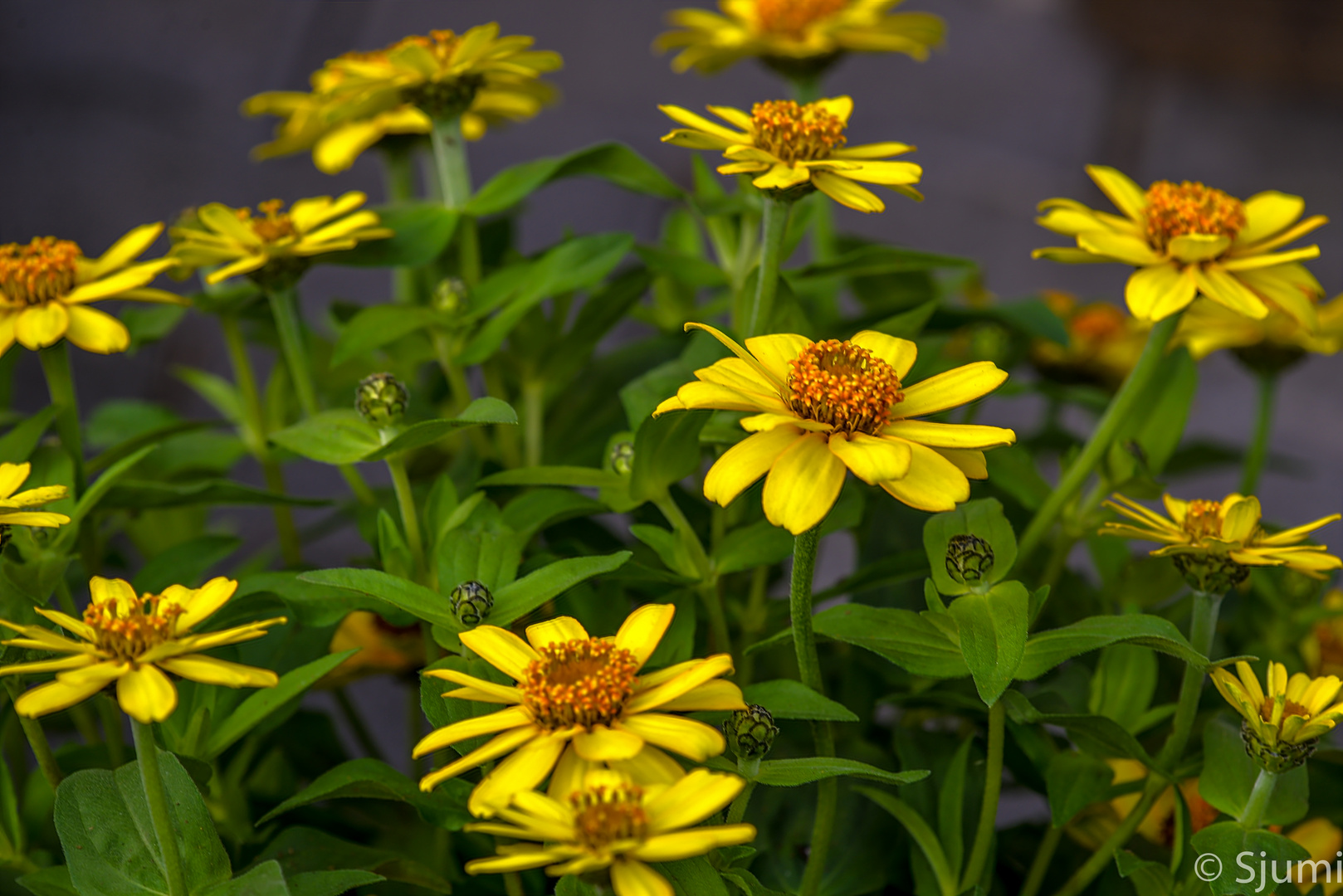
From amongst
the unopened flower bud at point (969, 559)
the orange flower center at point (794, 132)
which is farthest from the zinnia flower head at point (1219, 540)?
the orange flower center at point (794, 132)

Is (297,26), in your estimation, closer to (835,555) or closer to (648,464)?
(835,555)

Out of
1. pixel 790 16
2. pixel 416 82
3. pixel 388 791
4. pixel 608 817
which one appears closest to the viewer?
pixel 608 817

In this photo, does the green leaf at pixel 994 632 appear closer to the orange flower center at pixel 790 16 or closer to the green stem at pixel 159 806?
the green stem at pixel 159 806

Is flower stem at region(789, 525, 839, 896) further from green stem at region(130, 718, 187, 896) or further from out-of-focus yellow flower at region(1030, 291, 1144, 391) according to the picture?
out-of-focus yellow flower at region(1030, 291, 1144, 391)

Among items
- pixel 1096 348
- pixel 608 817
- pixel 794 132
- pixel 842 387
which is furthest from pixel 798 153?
pixel 1096 348

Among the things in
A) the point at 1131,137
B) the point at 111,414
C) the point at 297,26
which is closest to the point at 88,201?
the point at 297,26

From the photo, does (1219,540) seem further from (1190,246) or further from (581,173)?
(581,173)
